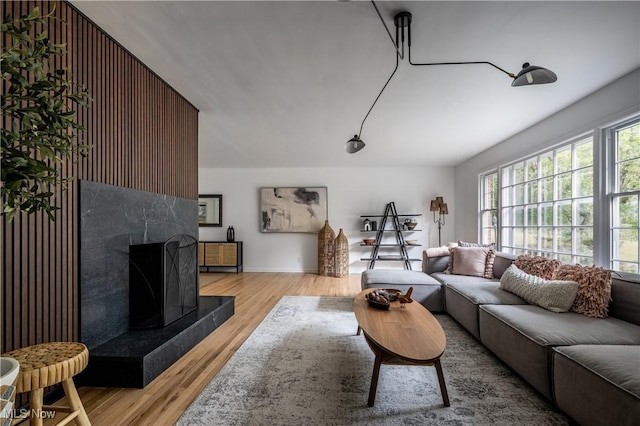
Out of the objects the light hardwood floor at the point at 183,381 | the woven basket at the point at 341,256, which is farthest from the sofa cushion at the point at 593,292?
the woven basket at the point at 341,256

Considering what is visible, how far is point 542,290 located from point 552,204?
174cm

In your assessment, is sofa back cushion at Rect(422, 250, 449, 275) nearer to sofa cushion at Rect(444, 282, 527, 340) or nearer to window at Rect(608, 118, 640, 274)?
sofa cushion at Rect(444, 282, 527, 340)

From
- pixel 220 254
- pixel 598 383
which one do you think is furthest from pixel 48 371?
pixel 220 254

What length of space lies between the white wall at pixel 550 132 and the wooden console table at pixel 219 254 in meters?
4.94

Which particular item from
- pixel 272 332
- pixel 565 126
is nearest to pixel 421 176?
pixel 565 126

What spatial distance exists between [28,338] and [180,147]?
214 centimetres

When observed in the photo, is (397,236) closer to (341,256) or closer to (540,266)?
(341,256)

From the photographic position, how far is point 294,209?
22.2 feet

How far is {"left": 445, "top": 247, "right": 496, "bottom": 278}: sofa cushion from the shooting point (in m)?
3.85

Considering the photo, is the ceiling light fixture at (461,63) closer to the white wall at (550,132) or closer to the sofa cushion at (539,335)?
the white wall at (550,132)

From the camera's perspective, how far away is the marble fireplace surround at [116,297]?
6.59 ft

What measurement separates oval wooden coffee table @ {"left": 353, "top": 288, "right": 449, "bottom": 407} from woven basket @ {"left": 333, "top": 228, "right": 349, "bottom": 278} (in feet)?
12.4

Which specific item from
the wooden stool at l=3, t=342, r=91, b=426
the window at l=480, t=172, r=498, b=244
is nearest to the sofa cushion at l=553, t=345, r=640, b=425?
the wooden stool at l=3, t=342, r=91, b=426

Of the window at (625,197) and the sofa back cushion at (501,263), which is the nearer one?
the window at (625,197)
